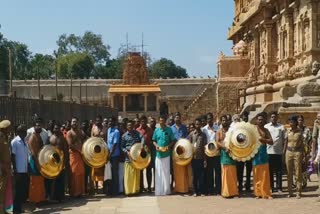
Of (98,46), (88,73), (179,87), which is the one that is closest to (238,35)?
(179,87)

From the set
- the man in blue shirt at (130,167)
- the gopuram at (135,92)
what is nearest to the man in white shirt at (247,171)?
the man in blue shirt at (130,167)

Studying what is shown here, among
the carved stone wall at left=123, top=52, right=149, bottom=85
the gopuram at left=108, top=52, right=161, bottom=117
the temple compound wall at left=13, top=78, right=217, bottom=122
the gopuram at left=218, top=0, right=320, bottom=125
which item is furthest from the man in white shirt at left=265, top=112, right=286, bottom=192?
the carved stone wall at left=123, top=52, right=149, bottom=85

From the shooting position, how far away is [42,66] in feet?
308

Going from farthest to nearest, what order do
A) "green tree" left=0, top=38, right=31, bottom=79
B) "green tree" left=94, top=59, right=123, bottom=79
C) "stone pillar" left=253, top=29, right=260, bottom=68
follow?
1. "green tree" left=94, top=59, right=123, bottom=79
2. "green tree" left=0, top=38, right=31, bottom=79
3. "stone pillar" left=253, top=29, right=260, bottom=68

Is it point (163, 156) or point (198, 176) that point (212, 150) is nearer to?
point (198, 176)

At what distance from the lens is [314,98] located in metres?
19.4

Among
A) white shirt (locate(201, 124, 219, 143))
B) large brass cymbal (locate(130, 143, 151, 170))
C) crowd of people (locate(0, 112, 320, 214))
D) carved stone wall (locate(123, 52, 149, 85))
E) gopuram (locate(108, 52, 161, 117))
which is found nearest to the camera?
crowd of people (locate(0, 112, 320, 214))

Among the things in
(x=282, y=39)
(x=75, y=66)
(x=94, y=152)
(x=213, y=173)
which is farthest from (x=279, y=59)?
(x=75, y=66)

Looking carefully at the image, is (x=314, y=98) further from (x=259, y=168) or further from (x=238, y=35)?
(x=238, y=35)

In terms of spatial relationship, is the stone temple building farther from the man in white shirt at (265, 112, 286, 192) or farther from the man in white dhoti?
the man in white shirt at (265, 112, 286, 192)

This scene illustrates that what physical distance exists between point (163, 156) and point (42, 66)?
82523 millimetres

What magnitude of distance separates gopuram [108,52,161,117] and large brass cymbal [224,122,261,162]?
42470mm

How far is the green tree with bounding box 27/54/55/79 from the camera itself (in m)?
88.2

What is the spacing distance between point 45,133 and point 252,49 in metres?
23.7
